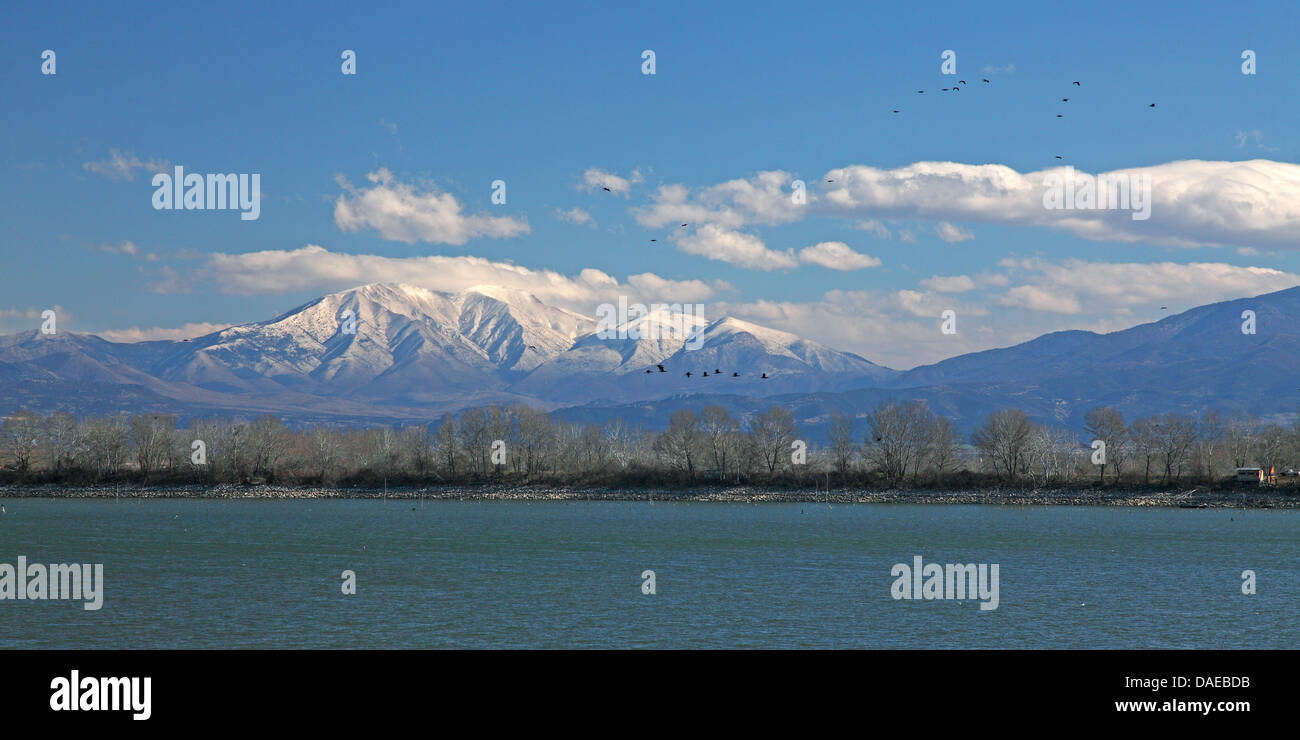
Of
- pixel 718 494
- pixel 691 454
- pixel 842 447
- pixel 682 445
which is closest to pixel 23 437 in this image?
pixel 682 445

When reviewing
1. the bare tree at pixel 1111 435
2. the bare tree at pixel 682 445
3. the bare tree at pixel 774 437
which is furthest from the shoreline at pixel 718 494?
the bare tree at pixel 1111 435

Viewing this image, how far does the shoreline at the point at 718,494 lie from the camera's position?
101 m

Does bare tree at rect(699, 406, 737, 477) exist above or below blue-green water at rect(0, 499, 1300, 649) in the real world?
above

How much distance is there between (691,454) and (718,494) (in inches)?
421

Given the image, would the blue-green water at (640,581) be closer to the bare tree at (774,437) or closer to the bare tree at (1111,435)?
the bare tree at (1111,435)

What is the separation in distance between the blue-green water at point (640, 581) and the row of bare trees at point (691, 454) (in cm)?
2688

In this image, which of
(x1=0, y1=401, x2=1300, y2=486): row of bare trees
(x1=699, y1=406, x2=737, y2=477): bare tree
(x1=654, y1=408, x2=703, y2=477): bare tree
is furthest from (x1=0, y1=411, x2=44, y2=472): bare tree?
(x1=699, y1=406, x2=737, y2=477): bare tree

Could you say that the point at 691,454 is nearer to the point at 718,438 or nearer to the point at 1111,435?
the point at 718,438

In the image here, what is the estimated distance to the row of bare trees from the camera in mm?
115125

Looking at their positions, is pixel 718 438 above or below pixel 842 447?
above

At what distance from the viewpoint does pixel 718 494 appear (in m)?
114

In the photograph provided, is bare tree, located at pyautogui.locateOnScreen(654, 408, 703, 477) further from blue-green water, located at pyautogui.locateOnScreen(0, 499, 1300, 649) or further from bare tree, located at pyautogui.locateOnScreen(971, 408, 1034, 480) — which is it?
blue-green water, located at pyautogui.locateOnScreen(0, 499, 1300, 649)

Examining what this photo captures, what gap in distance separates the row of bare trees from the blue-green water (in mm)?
26878

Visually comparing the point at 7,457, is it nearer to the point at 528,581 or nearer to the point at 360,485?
the point at 360,485
